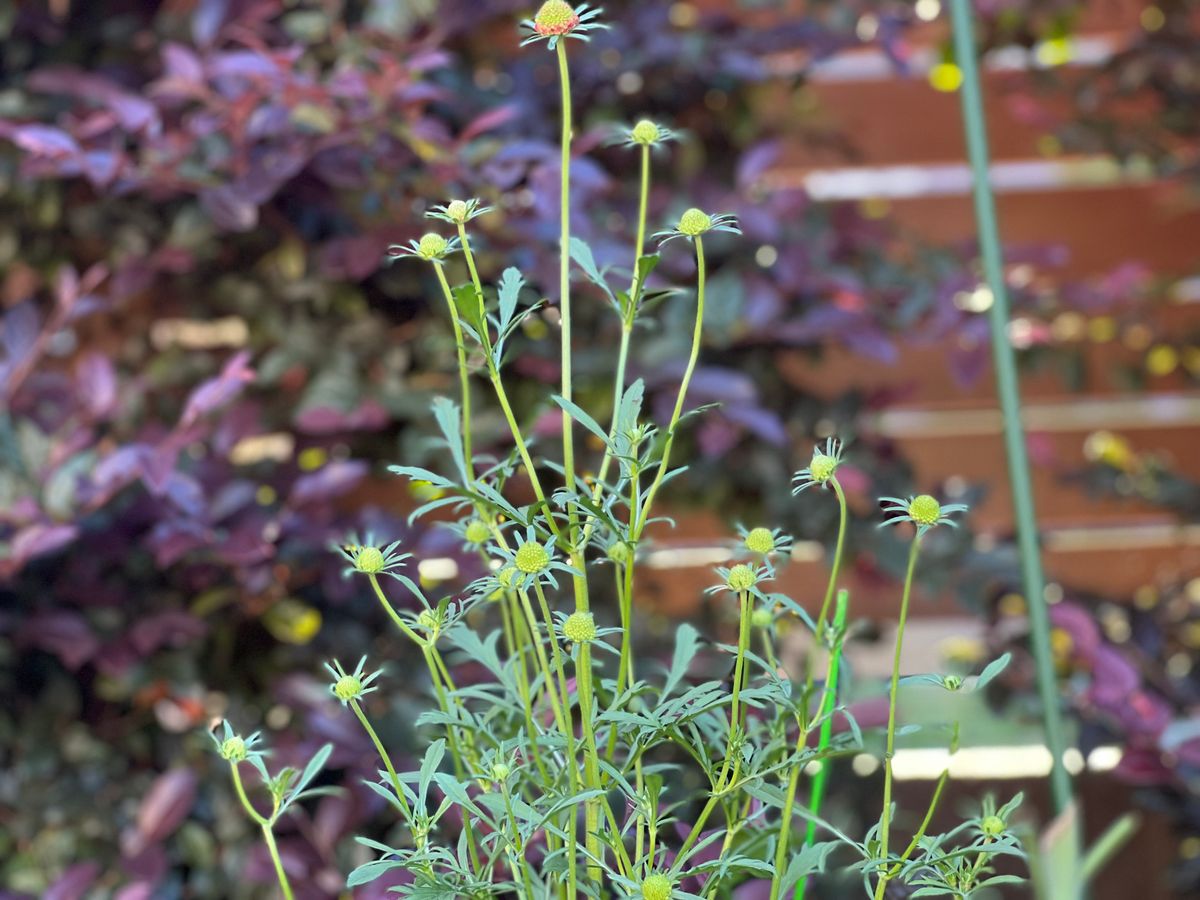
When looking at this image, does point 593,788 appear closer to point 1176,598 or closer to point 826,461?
point 826,461

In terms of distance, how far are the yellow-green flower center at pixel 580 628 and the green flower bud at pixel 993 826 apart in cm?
19

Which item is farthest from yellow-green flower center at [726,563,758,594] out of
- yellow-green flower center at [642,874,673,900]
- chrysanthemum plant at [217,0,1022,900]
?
yellow-green flower center at [642,874,673,900]

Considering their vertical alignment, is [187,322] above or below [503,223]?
below

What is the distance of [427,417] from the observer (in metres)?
1.27

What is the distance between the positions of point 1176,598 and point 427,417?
0.92 meters

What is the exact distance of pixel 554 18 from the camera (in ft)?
1.65

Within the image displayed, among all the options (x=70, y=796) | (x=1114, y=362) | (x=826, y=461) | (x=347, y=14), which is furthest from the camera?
(x=1114, y=362)

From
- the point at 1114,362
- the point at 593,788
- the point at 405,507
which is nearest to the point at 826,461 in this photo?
the point at 593,788

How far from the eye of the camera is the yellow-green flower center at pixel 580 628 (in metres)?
0.50

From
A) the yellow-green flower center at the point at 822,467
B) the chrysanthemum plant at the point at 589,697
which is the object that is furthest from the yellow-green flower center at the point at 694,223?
the yellow-green flower center at the point at 822,467

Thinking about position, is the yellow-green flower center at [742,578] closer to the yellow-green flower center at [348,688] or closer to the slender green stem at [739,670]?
the slender green stem at [739,670]

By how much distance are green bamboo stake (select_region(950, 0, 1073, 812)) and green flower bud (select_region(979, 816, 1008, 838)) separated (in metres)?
0.16

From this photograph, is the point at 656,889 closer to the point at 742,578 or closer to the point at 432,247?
the point at 742,578

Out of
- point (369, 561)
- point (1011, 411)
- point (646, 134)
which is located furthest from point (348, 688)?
point (1011, 411)
